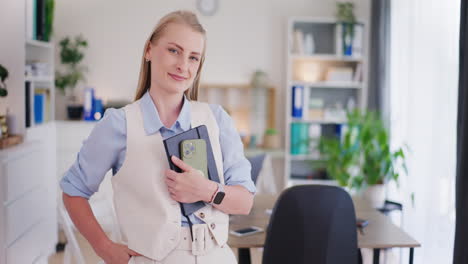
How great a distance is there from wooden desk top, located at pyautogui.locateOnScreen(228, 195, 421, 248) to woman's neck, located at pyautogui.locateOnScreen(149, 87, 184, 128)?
3.63ft

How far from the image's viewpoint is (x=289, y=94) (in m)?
5.08

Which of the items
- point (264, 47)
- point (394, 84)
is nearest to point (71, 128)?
point (264, 47)

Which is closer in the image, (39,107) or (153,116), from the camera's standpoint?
(153,116)

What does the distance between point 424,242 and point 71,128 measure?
294 cm

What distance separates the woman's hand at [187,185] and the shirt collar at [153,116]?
0.11 m

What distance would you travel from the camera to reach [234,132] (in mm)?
1420

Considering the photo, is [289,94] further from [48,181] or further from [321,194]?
[321,194]

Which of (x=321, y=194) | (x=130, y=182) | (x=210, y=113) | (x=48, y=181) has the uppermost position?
(x=210, y=113)

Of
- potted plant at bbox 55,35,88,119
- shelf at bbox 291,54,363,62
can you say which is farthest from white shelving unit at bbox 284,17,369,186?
potted plant at bbox 55,35,88,119

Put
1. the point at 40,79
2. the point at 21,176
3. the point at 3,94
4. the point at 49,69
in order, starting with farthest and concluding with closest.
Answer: the point at 49,69 → the point at 40,79 → the point at 21,176 → the point at 3,94

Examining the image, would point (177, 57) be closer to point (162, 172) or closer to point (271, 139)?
point (162, 172)

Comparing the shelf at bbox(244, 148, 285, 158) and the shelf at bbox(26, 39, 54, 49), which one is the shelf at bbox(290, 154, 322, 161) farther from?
the shelf at bbox(26, 39, 54, 49)

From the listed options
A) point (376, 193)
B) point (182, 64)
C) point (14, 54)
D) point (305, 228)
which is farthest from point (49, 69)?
point (182, 64)

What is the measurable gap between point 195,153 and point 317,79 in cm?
414
